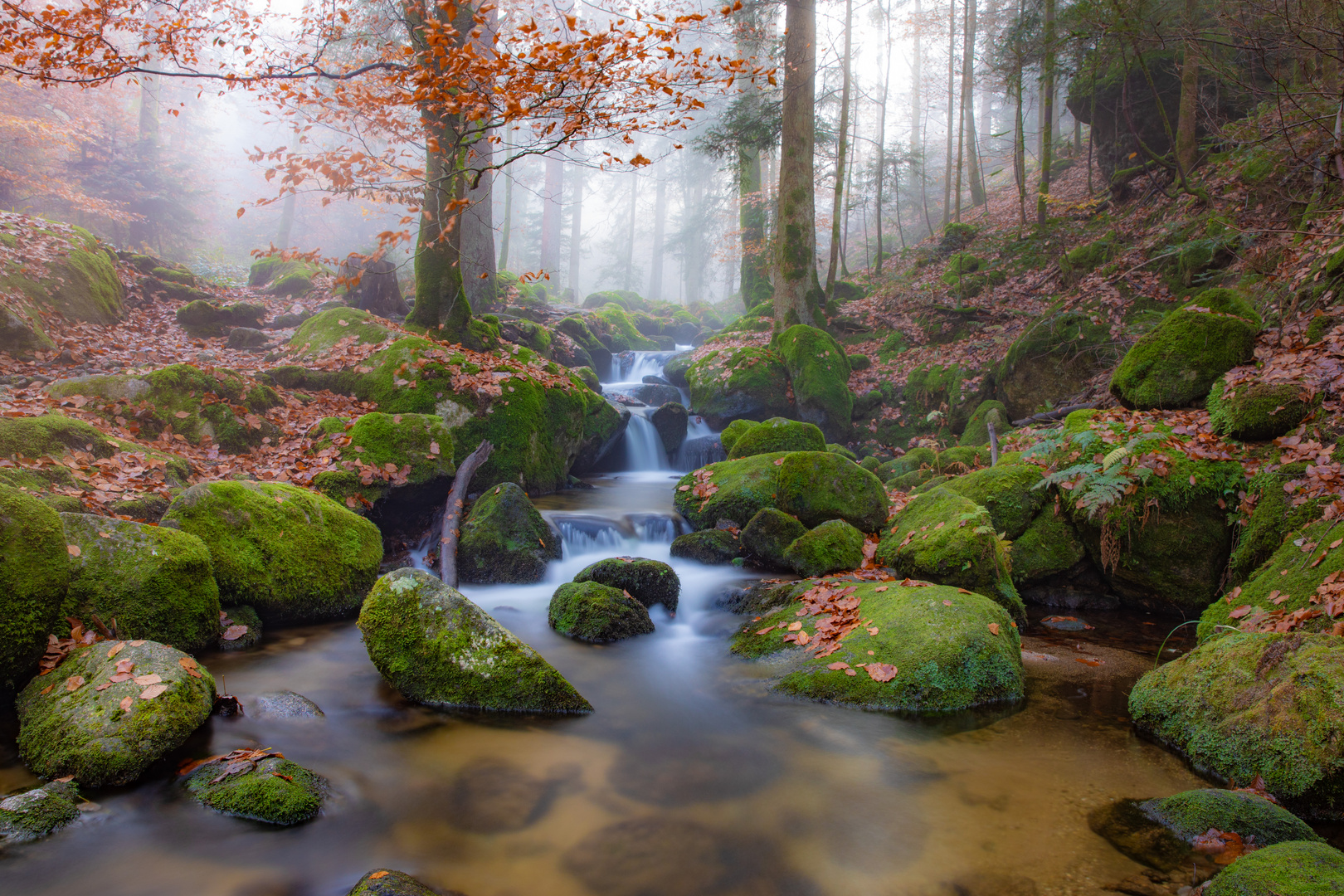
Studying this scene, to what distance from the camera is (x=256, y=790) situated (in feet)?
10.3

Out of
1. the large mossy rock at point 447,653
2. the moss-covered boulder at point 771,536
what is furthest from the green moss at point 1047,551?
the large mossy rock at point 447,653

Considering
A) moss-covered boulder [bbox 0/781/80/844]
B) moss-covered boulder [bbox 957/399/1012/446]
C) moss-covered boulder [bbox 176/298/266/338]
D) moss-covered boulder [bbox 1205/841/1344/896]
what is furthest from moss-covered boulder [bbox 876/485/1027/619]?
moss-covered boulder [bbox 176/298/266/338]

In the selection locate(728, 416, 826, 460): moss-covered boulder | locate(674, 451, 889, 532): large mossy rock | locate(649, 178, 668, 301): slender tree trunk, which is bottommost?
locate(674, 451, 889, 532): large mossy rock

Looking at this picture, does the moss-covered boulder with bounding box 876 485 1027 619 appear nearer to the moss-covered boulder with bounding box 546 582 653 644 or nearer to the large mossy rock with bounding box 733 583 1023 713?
the large mossy rock with bounding box 733 583 1023 713

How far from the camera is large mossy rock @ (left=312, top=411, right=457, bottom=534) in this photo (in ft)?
22.5

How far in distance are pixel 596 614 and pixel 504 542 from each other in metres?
1.65

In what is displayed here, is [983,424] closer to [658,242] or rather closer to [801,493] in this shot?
[801,493]

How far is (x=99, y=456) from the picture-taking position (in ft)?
19.0

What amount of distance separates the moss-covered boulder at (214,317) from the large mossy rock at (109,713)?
1084 centimetres

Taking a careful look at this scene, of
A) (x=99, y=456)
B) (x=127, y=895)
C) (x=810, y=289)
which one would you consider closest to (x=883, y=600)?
(x=127, y=895)

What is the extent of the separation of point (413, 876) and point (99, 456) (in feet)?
17.5

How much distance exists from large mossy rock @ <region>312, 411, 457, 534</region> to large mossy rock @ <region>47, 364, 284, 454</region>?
0.88 metres

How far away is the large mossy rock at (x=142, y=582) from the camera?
13.0ft

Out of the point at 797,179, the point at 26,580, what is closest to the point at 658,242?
the point at 797,179
